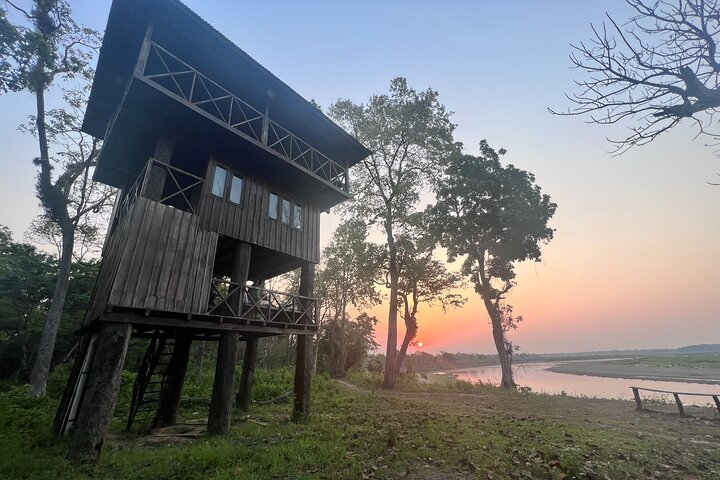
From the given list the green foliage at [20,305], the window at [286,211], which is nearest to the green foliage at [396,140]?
the window at [286,211]

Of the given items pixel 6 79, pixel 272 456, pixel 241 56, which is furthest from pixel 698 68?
pixel 6 79

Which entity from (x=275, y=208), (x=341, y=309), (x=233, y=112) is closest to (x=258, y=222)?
(x=275, y=208)

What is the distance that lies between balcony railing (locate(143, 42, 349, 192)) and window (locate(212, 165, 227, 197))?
1.50 metres

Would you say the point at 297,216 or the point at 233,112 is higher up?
the point at 233,112

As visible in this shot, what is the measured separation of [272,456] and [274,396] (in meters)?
10.5

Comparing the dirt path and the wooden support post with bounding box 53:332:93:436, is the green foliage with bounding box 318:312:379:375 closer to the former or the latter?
the dirt path

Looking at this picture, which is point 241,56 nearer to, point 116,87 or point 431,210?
point 116,87

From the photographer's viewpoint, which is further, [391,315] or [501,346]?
[501,346]

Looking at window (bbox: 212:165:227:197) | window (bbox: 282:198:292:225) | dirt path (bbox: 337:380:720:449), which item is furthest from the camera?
window (bbox: 282:198:292:225)

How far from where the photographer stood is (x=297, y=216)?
12453mm

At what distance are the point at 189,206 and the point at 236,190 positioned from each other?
1.64m

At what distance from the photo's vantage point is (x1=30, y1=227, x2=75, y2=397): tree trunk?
46.7 ft

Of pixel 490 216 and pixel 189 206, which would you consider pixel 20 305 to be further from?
pixel 490 216

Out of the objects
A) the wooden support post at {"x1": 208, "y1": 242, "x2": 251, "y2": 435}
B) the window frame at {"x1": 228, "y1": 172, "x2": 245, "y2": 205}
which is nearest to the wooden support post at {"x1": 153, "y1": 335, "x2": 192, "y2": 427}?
the wooden support post at {"x1": 208, "y1": 242, "x2": 251, "y2": 435}
